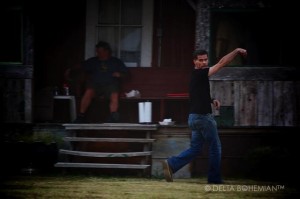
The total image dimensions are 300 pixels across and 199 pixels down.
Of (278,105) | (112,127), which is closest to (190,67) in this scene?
(278,105)

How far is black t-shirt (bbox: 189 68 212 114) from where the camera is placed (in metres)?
8.60

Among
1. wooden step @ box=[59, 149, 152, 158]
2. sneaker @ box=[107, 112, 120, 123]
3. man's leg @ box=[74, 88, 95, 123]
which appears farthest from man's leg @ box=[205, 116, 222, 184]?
man's leg @ box=[74, 88, 95, 123]

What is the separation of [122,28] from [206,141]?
4.22 metres

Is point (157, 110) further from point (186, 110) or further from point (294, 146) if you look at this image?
point (294, 146)

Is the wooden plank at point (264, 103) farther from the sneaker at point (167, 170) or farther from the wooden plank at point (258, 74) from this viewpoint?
the sneaker at point (167, 170)

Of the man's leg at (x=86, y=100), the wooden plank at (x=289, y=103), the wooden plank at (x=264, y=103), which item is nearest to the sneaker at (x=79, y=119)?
the man's leg at (x=86, y=100)

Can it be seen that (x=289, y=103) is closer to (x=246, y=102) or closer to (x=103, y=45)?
(x=246, y=102)

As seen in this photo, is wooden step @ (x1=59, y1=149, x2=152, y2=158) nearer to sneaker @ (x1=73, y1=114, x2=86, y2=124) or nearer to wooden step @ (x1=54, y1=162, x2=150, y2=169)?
wooden step @ (x1=54, y1=162, x2=150, y2=169)

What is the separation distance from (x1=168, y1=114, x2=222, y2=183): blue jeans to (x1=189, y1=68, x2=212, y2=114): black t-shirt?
0.11 m

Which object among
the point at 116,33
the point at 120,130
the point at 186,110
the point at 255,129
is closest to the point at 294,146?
the point at 255,129

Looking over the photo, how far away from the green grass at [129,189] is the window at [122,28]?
3505mm

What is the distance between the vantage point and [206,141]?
8.72m

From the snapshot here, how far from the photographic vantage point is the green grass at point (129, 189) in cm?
758

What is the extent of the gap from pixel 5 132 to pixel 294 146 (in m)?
5.51
